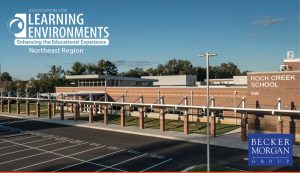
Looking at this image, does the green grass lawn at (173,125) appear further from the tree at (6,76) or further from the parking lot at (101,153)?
the tree at (6,76)

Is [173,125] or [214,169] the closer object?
[214,169]

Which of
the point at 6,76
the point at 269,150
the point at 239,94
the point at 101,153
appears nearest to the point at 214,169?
the point at 269,150

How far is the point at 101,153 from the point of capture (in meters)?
35.2

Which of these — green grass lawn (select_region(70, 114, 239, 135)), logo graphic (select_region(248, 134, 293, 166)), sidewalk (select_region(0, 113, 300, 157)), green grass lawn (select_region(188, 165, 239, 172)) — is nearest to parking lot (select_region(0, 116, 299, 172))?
logo graphic (select_region(248, 134, 293, 166))

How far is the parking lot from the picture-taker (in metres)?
30.4

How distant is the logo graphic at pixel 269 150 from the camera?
26.0 m

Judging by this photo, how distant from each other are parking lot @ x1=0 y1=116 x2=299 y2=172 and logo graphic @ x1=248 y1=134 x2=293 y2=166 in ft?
2.56

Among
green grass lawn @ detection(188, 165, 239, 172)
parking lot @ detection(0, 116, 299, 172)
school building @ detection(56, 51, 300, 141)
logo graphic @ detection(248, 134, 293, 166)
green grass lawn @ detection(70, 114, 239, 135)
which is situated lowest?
parking lot @ detection(0, 116, 299, 172)

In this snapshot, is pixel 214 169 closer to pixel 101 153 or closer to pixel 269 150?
pixel 269 150

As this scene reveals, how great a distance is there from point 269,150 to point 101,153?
640 inches

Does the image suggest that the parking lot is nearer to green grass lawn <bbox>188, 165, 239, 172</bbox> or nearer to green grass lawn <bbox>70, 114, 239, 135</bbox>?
green grass lawn <bbox>188, 165, 239, 172</bbox>

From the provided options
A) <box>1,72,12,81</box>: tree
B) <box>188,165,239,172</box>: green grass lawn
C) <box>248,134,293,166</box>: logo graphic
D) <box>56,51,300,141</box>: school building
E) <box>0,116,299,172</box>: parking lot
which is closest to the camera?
<box>248,134,293,166</box>: logo graphic

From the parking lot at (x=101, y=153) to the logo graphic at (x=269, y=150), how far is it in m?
0.78

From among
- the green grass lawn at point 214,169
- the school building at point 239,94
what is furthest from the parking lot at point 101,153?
the school building at point 239,94
